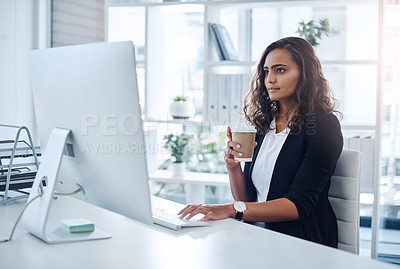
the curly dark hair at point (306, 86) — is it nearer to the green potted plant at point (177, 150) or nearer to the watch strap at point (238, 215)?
the watch strap at point (238, 215)

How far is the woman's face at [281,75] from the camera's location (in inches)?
73.9

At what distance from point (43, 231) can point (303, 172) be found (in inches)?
35.6

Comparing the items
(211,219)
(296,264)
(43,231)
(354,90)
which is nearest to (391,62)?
(354,90)

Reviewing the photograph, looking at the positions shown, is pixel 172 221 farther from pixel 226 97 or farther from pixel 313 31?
pixel 313 31

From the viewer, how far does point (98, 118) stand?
3.82 feet

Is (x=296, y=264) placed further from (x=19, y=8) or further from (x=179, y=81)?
(x=19, y=8)

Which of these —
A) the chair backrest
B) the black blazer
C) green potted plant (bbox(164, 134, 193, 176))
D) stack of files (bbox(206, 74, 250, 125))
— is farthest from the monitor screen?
green potted plant (bbox(164, 134, 193, 176))

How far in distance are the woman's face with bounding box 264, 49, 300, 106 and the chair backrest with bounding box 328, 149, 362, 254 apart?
0.38m

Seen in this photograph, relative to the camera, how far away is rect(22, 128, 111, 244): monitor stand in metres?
1.23

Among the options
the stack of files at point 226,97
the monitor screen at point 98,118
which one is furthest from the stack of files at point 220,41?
the monitor screen at point 98,118

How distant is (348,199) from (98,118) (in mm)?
924

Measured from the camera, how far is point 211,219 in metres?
1.47

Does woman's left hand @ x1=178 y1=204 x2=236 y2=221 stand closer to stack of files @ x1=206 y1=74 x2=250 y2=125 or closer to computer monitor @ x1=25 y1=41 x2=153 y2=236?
computer monitor @ x1=25 y1=41 x2=153 y2=236

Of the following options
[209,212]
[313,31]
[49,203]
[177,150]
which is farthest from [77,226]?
[313,31]
